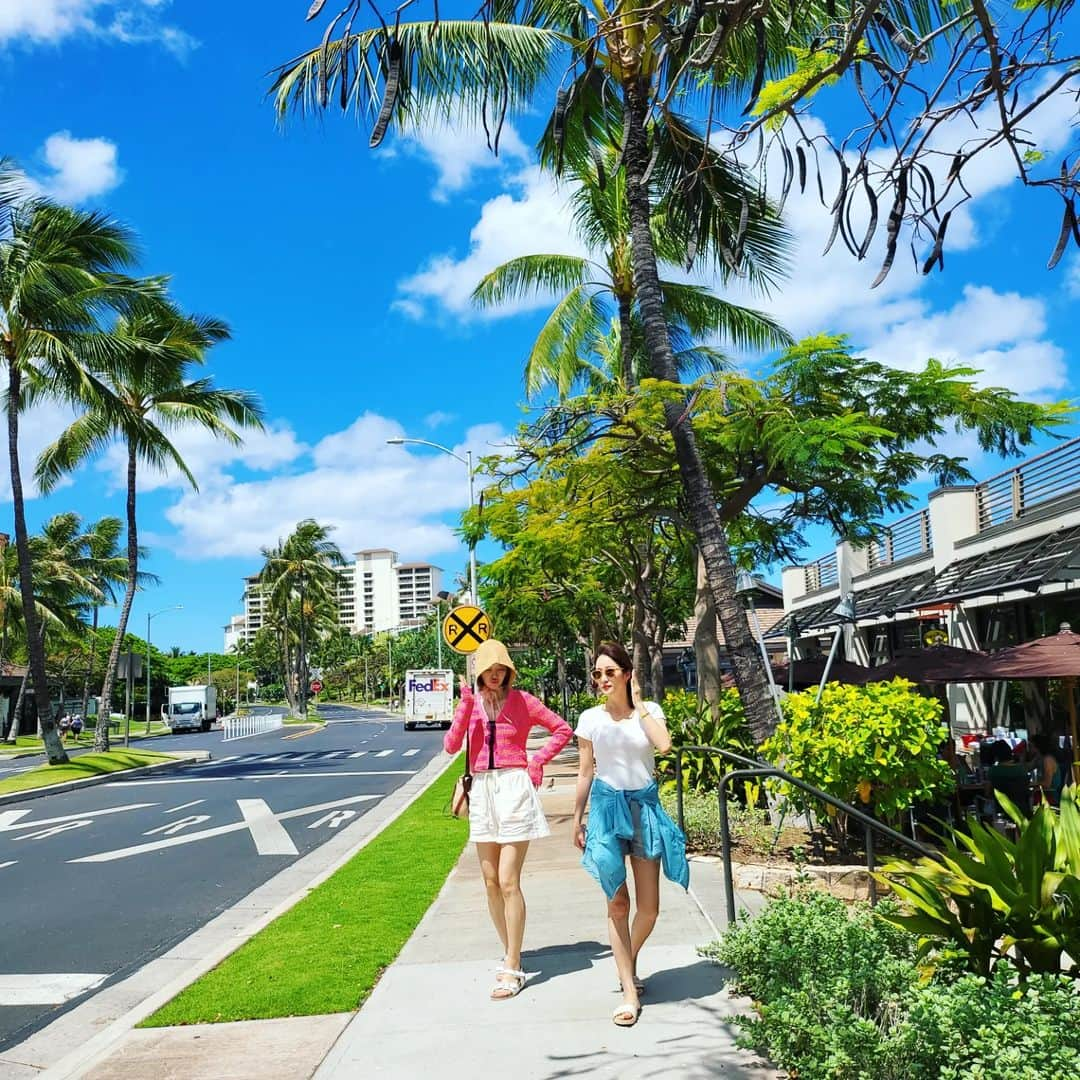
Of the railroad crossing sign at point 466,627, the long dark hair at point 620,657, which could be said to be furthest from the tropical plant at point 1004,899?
the railroad crossing sign at point 466,627

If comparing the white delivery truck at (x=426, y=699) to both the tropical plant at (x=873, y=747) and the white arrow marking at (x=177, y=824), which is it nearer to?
the white arrow marking at (x=177, y=824)

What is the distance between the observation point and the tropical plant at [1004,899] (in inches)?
162

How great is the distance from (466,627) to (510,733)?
31.1 feet

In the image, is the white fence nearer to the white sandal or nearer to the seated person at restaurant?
the seated person at restaurant

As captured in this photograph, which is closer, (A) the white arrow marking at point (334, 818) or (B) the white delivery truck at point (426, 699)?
(A) the white arrow marking at point (334, 818)

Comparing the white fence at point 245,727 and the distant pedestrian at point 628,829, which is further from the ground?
the distant pedestrian at point 628,829

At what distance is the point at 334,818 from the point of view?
15930 mm

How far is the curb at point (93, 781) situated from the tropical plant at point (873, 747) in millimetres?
16386

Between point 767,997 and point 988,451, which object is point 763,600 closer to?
point 988,451

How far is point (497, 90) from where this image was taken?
1159cm

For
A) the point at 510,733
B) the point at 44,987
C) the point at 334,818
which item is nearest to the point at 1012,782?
the point at 510,733

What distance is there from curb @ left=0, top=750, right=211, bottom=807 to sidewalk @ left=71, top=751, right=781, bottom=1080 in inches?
632

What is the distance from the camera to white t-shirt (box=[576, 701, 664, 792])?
5324 millimetres

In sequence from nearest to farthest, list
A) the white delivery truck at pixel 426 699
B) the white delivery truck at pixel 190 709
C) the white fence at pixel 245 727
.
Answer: the white delivery truck at pixel 426 699, the white fence at pixel 245 727, the white delivery truck at pixel 190 709
